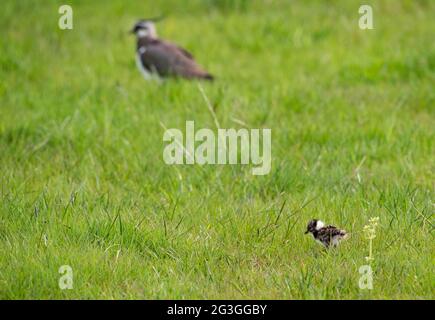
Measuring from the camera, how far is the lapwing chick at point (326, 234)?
15.8 ft

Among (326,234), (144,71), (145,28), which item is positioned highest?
(145,28)

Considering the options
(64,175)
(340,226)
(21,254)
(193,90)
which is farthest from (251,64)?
(21,254)

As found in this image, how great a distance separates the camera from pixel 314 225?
4.90 metres

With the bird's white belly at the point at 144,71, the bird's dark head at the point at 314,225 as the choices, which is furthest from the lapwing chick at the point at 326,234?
the bird's white belly at the point at 144,71

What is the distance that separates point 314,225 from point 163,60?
15.5 feet

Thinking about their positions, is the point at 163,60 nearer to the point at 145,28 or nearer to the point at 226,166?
the point at 145,28

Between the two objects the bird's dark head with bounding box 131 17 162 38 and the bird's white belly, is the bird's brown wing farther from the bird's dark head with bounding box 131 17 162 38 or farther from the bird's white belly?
the bird's dark head with bounding box 131 17 162 38

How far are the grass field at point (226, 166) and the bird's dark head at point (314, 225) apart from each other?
0.11m

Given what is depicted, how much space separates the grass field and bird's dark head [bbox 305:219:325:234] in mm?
111

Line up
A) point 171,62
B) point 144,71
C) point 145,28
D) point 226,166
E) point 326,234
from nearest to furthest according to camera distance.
Answer: point 326,234, point 226,166, point 144,71, point 171,62, point 145,28

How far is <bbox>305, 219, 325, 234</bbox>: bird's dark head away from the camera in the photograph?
16.0ft

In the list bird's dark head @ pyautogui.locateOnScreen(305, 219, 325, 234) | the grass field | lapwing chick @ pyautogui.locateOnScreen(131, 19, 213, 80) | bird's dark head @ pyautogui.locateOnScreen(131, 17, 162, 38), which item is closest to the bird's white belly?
lapwing chick @ pyautogui.locateOnScreen(131, 19, 213, 80)

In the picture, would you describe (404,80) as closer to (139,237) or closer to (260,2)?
(260,2)

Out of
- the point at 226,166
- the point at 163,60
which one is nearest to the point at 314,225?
the point at 226,166
